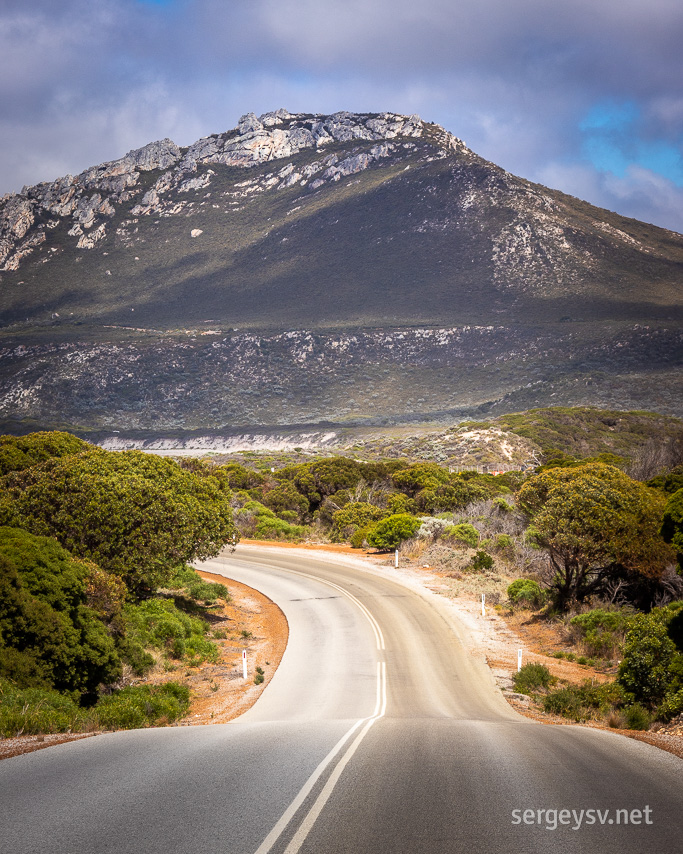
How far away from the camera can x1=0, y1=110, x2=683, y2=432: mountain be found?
112062 millimetres

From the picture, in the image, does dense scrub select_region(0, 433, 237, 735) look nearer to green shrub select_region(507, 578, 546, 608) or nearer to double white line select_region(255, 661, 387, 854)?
double white line select_region(255, 661, 387, 854)

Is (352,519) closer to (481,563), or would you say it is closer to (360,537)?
(360,537)

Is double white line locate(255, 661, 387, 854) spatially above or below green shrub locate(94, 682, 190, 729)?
above

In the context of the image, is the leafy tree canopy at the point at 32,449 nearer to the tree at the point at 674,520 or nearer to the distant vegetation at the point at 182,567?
the distant vegetation at the point at 182,567

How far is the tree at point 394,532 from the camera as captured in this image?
3291cm

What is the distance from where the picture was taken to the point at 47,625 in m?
11.3

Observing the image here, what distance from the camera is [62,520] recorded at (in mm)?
16469

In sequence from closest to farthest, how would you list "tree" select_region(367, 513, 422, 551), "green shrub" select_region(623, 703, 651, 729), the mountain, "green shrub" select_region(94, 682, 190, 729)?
1. "green shrub" select_region(94, 682, 190, 729)
2. "green shrub" select_region(623, 703, 651, 729)
3. "tree" select_region(367, 513, 422, 551)
4. the mountain

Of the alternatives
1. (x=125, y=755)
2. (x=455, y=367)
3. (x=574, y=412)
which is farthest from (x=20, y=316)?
(x=125, y=755)

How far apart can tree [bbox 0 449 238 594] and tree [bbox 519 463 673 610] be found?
430 inches

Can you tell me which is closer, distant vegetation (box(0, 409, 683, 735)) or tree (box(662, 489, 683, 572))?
distant vegetation (box(0, 409, 683, 735))

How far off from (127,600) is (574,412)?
68502mm

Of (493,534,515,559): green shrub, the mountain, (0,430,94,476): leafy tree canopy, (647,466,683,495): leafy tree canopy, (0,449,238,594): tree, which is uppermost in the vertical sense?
the mountain

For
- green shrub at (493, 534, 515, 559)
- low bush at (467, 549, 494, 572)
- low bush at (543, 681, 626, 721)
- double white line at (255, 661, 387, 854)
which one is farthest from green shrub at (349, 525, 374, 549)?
double white line at (255, 661, 387, 854)
